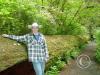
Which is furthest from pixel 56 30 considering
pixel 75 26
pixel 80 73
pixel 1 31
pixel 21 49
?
pixel 21 49

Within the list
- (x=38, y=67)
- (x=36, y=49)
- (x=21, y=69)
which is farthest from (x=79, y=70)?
(x=36, y=49)

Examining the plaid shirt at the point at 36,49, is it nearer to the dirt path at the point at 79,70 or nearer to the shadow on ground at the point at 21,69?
the shadow on ground at the point at 21,69

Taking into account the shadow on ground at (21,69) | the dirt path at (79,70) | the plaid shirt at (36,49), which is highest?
the plaid shirt at (36,49)

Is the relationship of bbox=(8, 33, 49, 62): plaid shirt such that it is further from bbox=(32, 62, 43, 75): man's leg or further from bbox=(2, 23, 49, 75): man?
bbox=(32, 62, 43, 75): man's leg

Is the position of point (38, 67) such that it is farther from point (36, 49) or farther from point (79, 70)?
point (79, 70)

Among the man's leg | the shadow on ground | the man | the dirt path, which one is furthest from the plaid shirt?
the dirt path

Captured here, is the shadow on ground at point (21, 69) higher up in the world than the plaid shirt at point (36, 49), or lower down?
lower down

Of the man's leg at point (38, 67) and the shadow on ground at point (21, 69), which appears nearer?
the man's leg at point (38, 67)

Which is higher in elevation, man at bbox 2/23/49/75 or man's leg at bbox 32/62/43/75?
man at bbox 2/23/49/75

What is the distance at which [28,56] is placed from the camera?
31.9ft

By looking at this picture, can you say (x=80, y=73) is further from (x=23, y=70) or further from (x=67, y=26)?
(x=67, y=26)

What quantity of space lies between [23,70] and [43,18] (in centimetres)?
320

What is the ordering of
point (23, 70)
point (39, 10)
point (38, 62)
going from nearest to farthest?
point (38, 62), point (23, 70), point (39, 10)

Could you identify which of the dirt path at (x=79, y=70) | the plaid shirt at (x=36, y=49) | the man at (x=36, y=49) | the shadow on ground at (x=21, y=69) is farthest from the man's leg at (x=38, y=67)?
the dirt path at (x=79, y=70)
